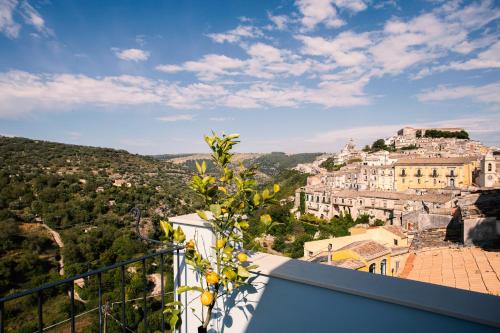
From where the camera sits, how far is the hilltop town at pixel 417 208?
560 centimetres

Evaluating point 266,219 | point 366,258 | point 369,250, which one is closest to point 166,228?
point 266,219

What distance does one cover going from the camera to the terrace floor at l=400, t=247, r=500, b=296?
161 inches

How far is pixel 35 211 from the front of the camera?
20141mm

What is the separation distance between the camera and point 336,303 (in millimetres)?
1454

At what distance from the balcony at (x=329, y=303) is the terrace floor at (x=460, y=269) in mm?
3377

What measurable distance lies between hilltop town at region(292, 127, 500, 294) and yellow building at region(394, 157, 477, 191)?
4.0 inches

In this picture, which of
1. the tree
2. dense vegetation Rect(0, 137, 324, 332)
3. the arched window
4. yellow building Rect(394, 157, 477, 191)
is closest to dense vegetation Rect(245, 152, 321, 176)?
the tree

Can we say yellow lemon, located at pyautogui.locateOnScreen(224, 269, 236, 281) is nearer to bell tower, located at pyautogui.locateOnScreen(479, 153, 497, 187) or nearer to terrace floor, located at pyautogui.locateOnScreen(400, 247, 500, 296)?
terrace floor, located at pyautogui.locateOnScreen(400, 247, 500, 296)

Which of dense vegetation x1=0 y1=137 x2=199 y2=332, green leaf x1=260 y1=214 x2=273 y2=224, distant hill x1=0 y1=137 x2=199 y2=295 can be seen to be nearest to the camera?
green leaf x1=260 y1=214 x2=273 y2=224

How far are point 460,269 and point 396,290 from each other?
4.65m

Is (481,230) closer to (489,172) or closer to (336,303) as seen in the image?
(336,303)

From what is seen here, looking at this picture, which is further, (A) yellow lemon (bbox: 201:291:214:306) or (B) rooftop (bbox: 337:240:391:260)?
(B) rooftop (bbox: 337:240:391:260)

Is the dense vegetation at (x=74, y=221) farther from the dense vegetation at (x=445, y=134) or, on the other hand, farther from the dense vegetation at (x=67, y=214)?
the dense vegetation at (x=445, y=134)

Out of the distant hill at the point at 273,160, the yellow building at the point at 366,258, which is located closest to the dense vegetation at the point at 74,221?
the yellow building at the point at 366,258
